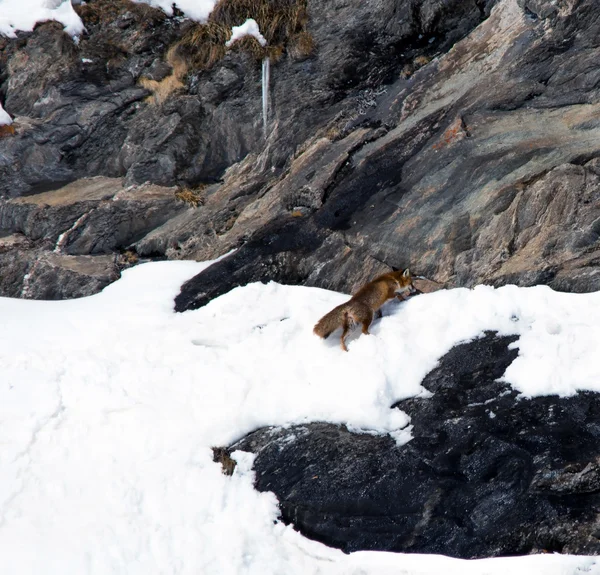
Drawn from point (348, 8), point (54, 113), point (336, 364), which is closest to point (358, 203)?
point (336, 364)

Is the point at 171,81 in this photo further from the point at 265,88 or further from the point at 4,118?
the point at 4,118

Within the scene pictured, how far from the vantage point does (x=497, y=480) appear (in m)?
7.16

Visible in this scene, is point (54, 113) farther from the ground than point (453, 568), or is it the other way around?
point (54, 113)

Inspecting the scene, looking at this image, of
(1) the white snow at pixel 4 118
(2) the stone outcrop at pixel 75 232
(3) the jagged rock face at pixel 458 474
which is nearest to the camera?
(3) the jagged rock face at pixel 458 474

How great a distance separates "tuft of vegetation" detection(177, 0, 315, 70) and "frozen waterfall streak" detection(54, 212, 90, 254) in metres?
4.90

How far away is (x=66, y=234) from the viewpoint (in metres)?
14.7

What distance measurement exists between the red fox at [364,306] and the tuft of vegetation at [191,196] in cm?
586

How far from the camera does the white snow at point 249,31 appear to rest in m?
14.9

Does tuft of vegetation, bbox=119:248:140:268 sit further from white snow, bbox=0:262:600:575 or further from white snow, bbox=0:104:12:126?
white snow, bbox=0:104:12:126

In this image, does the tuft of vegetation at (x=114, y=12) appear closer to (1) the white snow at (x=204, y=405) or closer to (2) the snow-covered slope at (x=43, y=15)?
(2) the snow-covered slope at (x=43, y=15)

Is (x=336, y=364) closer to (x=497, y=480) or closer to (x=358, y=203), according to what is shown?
(x=497, y=480)

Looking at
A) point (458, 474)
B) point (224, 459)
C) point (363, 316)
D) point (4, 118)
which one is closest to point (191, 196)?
point (4, 118)

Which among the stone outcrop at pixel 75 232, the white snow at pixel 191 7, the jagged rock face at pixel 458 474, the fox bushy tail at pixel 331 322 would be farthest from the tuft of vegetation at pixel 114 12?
the jagged rock face at pixel 458 474

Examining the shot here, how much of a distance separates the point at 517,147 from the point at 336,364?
5.14 meters
